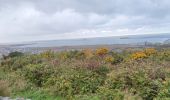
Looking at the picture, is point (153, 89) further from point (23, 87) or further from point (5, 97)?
point (23, 87)

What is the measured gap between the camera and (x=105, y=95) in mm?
10398

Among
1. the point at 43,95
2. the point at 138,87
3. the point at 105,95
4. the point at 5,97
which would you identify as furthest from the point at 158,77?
the point at 5,97

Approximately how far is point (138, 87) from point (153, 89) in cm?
50

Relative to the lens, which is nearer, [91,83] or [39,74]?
[91,83]

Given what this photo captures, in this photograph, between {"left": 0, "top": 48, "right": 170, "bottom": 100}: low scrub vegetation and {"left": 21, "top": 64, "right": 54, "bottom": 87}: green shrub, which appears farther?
{"left": 21, "top": 64, "right": 54, "bottom": 87}: green shrub

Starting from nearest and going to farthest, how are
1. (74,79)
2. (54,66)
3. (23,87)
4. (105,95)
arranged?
(105,95) → (74,79) → (23,87) → (54,66)

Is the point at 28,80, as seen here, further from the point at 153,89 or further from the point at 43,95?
the point at 153,89

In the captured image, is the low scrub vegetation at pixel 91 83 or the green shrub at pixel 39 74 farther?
the green shrub at pixel 39 74

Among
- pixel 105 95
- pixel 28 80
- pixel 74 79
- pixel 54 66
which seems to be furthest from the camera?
pixel 54 66

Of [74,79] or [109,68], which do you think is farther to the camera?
[109,68]

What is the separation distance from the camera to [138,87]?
10891 mm

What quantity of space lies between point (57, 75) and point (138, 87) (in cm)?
433

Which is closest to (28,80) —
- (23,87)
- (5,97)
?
(23,87)

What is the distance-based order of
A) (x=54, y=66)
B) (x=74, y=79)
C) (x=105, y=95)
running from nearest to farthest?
1. (x=105, y=95)
2. (x=74, y=79)
3. (x=54, y=66)
